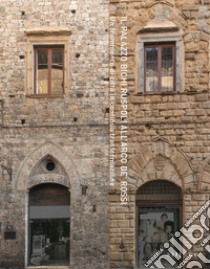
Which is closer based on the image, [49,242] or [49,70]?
[49,242]

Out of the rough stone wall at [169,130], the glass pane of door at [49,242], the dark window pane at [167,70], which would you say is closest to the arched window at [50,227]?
the glass pane of door at [49,242]

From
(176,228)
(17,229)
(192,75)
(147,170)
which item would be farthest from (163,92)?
(17,229)

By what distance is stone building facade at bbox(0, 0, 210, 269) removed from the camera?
16125mm

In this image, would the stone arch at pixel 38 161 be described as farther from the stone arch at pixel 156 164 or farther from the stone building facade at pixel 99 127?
the stone arch at pixel 156 164

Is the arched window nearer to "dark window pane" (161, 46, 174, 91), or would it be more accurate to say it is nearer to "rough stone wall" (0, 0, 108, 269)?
"rough stone wall" (0, 0, 108, 269)

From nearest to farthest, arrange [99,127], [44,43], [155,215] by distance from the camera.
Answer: [155,215]
[99,127]
[44,43]

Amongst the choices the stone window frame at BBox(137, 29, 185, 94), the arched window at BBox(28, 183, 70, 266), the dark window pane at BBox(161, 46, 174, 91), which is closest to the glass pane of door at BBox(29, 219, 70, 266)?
the arched window at BBox(28, 183, 70, 266)

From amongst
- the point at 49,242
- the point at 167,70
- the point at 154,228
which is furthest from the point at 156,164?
the point at 49,242

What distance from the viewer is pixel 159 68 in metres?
16.5

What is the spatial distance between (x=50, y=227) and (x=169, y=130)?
13.1 feet

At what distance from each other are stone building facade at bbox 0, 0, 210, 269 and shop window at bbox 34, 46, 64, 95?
1.0 inches

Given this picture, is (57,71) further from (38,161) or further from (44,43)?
(38,161)

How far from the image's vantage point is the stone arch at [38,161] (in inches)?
648

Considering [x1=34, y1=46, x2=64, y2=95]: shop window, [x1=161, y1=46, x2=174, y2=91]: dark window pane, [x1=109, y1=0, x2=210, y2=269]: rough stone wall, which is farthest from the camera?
[x1=34, y1=46, x2=64, y2=95]: shop window
